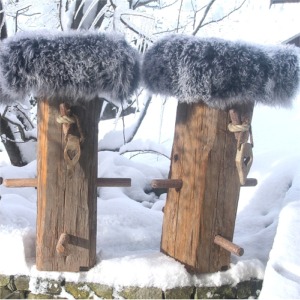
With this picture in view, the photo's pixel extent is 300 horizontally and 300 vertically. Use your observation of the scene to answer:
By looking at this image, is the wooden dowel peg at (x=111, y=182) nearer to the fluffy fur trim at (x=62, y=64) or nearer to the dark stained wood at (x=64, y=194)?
the dark stained wood at (x=64, y=194)

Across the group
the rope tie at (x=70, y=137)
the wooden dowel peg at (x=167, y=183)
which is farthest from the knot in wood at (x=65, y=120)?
the wooden dowel peg at (x=167, y=183)

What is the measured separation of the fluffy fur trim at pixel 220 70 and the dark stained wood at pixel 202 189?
5.3 inches

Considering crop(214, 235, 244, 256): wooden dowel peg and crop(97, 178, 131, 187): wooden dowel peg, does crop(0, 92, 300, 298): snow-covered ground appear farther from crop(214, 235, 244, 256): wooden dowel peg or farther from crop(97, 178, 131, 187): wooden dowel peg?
crop(97, 178, 131, 187): wooden dowel peg

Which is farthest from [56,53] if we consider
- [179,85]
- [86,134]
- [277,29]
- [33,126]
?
[277,29]

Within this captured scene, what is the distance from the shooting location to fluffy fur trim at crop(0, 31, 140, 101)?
1666mm

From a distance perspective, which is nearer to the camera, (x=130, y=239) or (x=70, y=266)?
(x=70, y=266)

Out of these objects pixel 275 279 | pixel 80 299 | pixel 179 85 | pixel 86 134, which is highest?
pixel 179 85

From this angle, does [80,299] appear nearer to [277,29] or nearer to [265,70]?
[265,70]

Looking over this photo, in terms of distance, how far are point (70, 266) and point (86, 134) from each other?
0.63m

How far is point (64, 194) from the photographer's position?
190 cm

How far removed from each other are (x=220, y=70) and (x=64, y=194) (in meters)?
0.88

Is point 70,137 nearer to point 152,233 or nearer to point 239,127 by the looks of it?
point 239,127

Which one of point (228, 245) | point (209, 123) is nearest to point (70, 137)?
point (209, 123)

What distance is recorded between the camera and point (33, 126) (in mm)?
3967
